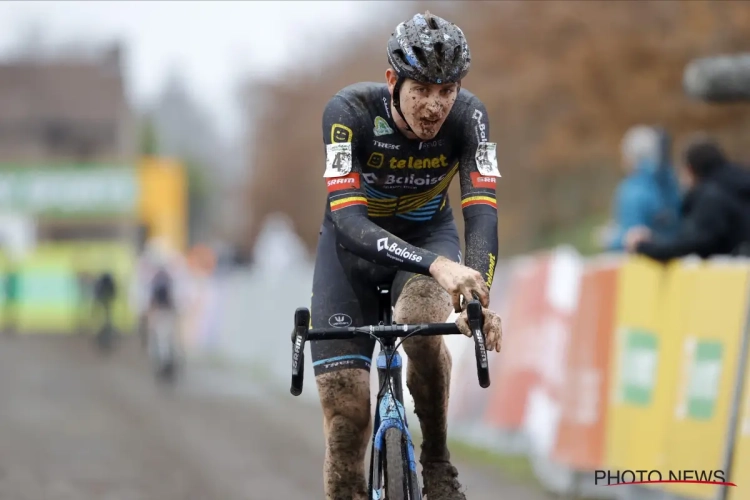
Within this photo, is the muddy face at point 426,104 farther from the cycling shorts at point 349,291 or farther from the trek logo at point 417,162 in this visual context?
the cycling shorts at point 349,291

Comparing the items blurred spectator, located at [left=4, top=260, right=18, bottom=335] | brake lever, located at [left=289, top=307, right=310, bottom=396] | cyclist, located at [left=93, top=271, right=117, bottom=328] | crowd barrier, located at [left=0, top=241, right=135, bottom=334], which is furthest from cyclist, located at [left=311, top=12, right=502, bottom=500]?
blurred spectator, located at [left=4, top=260, right=18, bottom=335]

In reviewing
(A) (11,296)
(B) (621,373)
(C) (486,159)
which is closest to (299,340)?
(C) (486,159)

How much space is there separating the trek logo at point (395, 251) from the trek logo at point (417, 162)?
1.96 ft

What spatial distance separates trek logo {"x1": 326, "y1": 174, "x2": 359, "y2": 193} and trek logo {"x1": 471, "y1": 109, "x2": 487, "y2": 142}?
63 centimetres

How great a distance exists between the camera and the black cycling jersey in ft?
18.1

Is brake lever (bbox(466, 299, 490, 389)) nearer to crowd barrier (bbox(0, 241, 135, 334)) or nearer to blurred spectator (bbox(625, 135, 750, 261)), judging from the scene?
blurred spectator (bbox(625, 135, 750, 261))

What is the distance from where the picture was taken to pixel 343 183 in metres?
5.68

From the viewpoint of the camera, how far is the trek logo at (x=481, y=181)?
5.76m

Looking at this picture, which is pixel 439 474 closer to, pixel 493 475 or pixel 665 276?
pixel 665 276

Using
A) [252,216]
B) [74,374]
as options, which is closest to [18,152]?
[252,216]

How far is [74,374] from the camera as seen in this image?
2250cm

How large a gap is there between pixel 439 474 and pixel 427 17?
2.10 m

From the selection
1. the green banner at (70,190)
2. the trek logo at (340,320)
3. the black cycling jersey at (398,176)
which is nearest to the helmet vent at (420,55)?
the black cycling jersey at (398,176)

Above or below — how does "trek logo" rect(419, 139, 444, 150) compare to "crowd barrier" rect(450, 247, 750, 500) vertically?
above
